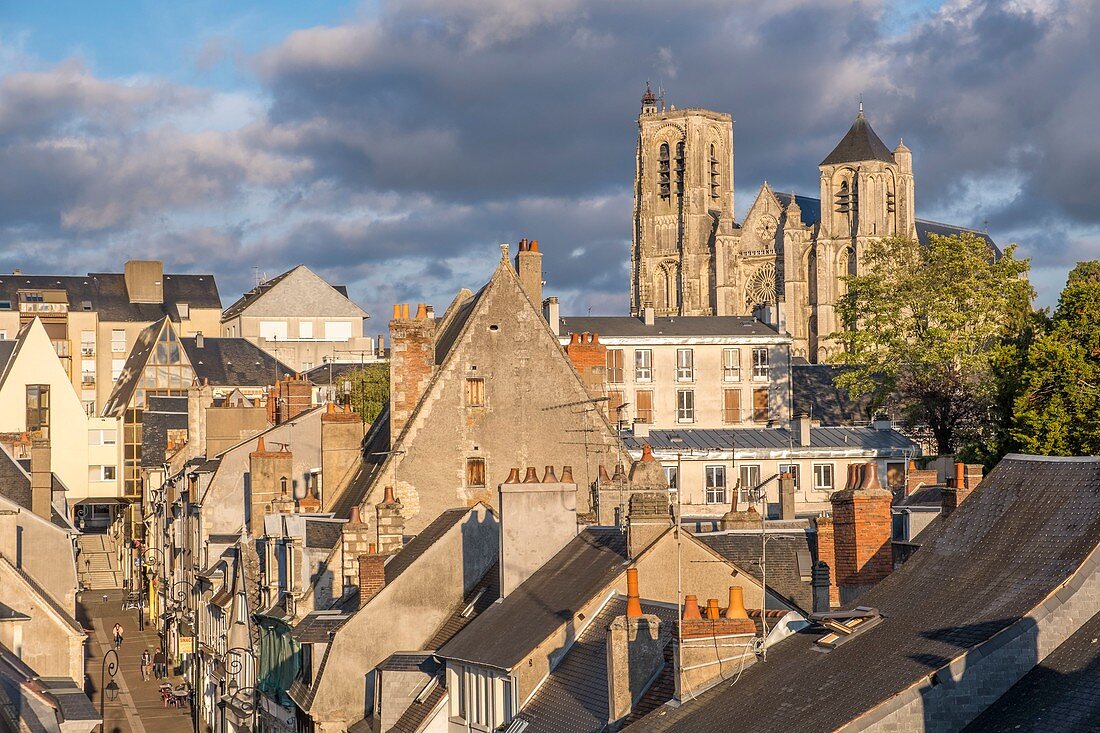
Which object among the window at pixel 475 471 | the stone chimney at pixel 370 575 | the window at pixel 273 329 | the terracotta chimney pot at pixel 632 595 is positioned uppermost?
the window at pixel 273 329

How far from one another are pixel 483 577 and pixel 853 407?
70.1 metres

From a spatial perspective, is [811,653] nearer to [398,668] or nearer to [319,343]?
[398,668]

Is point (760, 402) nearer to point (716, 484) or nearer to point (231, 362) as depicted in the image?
point (716, 484)

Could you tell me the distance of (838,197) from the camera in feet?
534

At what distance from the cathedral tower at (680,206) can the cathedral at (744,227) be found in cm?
9

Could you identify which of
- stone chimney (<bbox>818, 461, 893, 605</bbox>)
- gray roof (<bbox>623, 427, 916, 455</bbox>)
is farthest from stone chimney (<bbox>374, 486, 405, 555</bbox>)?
gray roof (<bbox>623, 427, 916, 455</bbox>)

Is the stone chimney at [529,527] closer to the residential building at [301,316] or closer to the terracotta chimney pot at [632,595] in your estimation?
the terracotta chimney pot at [632,595]

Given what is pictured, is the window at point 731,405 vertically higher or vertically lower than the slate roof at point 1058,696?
higher

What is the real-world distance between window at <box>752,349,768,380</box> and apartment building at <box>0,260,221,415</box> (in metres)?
55.5

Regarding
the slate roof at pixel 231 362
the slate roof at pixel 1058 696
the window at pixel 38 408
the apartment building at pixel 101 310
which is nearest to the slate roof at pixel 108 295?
the apartment building at pixel 101 310

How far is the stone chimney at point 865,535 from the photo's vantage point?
25.3 meters

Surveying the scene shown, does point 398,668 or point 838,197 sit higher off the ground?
point 838,197

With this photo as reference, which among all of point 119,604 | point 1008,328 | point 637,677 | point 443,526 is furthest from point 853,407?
point 637,677

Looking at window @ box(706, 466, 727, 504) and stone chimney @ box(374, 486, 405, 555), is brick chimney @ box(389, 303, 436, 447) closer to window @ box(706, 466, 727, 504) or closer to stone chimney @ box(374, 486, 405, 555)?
stone chimney @ box(374, 486, 405, 555)
